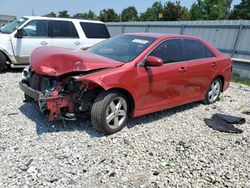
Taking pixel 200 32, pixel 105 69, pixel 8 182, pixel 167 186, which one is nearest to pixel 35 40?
pixel 105 69

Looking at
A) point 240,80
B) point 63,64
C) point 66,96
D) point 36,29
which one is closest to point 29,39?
point 36,29

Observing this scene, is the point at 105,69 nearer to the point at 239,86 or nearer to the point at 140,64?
the point at 140,64

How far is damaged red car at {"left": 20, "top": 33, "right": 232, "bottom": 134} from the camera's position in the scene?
12.5 feet

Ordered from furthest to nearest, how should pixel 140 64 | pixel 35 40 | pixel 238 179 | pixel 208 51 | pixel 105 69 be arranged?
pixel 35 40
pixel 208 51
pixel 140 64
pixel 105 69
pixel 238 179

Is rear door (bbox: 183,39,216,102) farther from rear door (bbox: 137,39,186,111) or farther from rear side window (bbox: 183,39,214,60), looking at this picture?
rear door (bbox: 137,39,186,111)

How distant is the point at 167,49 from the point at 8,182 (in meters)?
3.40

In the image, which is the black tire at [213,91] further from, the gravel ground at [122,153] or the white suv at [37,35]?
the white suv at [37,35]

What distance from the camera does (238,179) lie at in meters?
3.23

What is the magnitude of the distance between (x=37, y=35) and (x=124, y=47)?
186 inches

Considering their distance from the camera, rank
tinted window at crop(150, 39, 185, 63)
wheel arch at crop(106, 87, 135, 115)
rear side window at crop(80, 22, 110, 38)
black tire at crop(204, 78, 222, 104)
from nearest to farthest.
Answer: wheel arch at crop(106, 87, 135, 115) → tinted window at crop(150, 39, 185, 63) → black tire at crop(204, 78, 222, 104) → rear side window at crop(80, 22, 110, 38)

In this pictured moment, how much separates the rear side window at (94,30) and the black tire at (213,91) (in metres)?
4.93

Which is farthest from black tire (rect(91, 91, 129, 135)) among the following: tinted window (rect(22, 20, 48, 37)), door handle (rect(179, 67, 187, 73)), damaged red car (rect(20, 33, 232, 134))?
tinted window (rect(22, 20, 48, 37))

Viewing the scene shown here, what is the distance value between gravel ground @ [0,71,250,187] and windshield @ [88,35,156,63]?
122cm

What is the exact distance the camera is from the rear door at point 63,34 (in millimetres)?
8570
